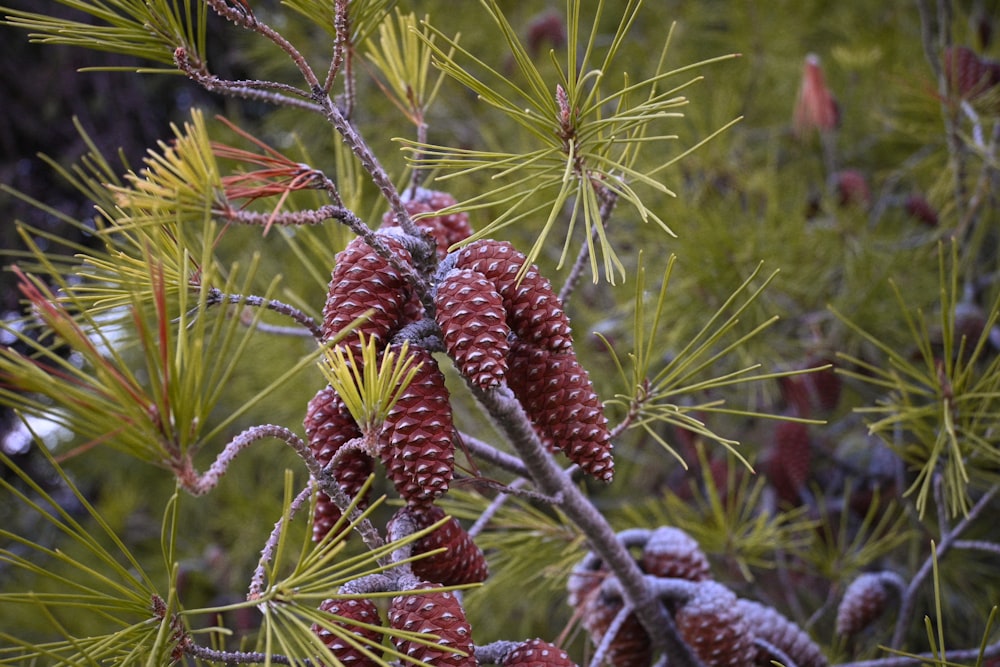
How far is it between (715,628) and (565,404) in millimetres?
295

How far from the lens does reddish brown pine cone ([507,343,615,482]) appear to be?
0.53m

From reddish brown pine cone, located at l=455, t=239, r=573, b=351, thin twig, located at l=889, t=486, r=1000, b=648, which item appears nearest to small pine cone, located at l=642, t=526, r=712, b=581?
thin twig, located at l=889, t=486, r=1000, b=648

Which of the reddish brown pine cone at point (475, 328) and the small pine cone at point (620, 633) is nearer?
the reddish brown pine cone at point (475, 328)

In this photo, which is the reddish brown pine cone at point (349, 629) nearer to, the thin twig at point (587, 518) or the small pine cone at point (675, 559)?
the thin twig at point (587, 518)

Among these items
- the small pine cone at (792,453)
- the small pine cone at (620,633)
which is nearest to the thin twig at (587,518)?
the small pine cone at (620,633)

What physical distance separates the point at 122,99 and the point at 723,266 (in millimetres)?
1759

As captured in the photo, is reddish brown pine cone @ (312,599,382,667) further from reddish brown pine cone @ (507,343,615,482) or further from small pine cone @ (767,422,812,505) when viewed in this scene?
small pine cone @ (767,422,812,505)

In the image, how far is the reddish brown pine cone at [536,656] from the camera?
1.69 feet

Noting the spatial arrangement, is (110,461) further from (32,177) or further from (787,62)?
(787,62)

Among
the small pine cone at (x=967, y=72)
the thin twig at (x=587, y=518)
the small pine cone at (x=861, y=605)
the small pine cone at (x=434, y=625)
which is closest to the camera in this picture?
the small pine cone at (x=434, y=625)

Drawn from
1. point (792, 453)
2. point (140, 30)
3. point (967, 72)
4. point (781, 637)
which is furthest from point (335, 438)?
point (967, 72)

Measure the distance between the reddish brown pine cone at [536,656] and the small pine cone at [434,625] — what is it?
54mm

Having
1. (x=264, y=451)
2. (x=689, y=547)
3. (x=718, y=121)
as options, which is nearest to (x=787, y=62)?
(x=718, y=121)

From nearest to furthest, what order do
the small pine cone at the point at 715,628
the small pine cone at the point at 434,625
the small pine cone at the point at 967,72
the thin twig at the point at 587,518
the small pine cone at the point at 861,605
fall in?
the small pine cone at the point at 434,625
the thin twig at the point at 587,518
the small pine cone at the point at 715,628
the small pine cone at the point at 861,605
the small pine cone at the point at 967,72
